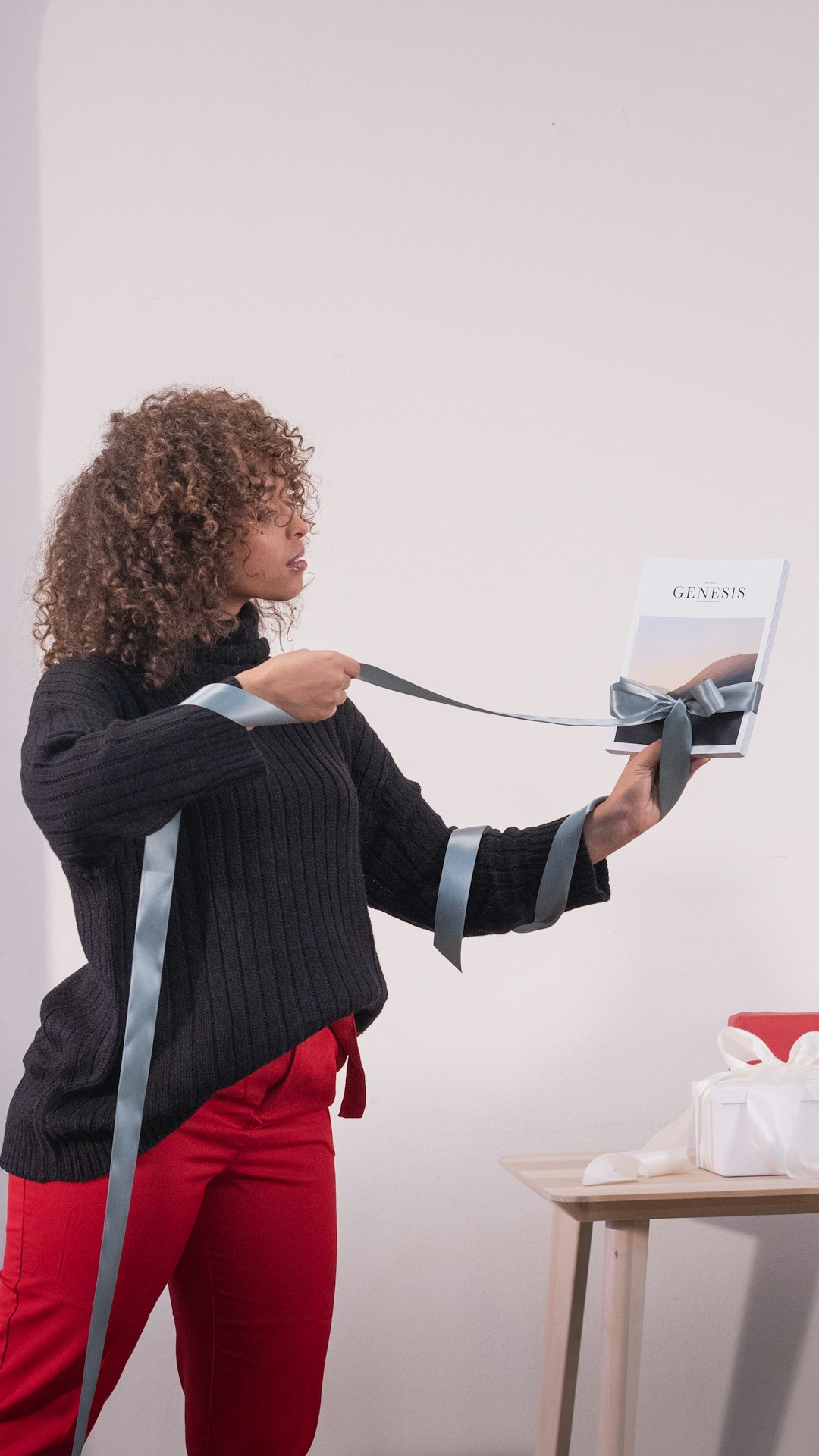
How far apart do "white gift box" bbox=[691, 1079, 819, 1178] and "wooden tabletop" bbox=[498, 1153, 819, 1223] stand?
11mm

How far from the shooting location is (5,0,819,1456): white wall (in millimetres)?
1811

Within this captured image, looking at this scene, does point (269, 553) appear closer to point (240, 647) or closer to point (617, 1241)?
point (240, 647)

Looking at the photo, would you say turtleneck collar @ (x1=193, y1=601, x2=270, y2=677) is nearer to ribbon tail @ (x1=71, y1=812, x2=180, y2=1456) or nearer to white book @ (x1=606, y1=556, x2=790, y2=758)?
ribbon tail @ (x1=71, y1=812, x2=180, y2=1456)

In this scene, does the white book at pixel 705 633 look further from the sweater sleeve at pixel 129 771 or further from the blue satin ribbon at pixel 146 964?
the sweater sleeve at pixel 129 771

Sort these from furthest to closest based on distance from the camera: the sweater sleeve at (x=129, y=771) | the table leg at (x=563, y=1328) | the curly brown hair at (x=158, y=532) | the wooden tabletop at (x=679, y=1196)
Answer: the table leg at (x=563, y=1328)
the wooden tabletop at (x=679, y=1196)
the curly brown hair at (x=158, y=532)
the sweater sleeve at (x=129, y=771)

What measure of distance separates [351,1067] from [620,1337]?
1.33 ft

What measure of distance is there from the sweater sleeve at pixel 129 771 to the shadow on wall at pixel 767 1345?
1.29 metres

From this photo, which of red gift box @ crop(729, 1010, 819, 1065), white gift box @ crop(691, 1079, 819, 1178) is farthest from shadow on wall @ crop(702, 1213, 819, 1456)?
white gift box @ crop(691, 1079, 819, 1178)

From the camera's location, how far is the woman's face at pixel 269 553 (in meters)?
1.12

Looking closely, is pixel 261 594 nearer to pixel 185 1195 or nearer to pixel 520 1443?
pixel 185 1195

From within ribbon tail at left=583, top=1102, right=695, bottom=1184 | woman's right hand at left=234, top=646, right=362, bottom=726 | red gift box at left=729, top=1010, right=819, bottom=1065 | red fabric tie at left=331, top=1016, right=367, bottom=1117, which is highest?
woman's right hand at left=234, top=646, right=362, bottom=726

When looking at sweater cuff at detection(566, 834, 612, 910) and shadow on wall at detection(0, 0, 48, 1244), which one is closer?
sweater cuff at detection(566, 834, 612, 910)

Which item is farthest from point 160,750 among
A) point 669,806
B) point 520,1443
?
point 520,1443

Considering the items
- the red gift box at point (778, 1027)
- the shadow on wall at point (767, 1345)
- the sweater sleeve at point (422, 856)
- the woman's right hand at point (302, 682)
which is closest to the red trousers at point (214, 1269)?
the sweater sleeve at point (422, 856)
